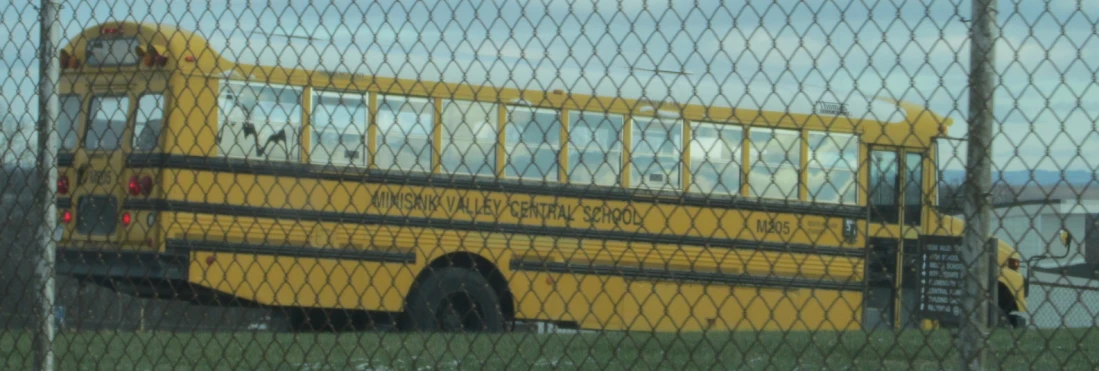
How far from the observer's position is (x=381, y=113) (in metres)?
5.08

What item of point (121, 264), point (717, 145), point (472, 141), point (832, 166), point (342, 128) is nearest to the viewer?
point (832, 166)

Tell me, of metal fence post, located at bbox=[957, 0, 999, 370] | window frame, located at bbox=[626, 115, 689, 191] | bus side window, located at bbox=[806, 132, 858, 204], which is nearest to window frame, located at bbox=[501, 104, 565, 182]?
window frame, located at bbox=[626, 115, 689, 191]

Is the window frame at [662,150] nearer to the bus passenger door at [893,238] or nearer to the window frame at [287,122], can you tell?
the bus passenger door at [893,238]

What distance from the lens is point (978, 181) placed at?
11.8ft

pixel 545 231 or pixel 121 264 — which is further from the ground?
pixel 545 231

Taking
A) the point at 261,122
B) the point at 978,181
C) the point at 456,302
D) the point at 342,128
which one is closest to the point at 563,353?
the point at 342,128

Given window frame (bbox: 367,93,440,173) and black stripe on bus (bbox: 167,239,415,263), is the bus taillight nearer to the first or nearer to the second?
black stripe on bus (bbox: 167,239,415,263)

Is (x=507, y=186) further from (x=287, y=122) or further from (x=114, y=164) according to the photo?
(x=114, y=164)

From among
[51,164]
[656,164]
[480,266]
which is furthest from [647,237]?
[480,266]

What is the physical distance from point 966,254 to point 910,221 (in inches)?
12.6

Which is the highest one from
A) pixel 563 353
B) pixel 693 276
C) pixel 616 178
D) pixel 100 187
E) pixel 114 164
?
pixel 616 178

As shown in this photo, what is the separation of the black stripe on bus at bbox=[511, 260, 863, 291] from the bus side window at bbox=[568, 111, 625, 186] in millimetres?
469

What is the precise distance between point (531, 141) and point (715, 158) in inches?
28.4

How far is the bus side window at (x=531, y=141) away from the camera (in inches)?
179
